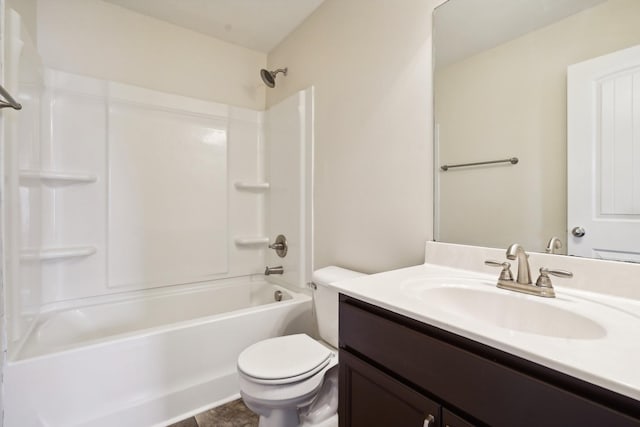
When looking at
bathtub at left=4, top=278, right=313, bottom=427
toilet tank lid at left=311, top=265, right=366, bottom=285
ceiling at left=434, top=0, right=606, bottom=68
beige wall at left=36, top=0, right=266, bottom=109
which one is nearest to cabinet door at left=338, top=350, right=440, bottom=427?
toilet tank lid at left=311, top=265, right=366, bottom=285

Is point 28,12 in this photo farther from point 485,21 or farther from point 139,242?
point 485,21

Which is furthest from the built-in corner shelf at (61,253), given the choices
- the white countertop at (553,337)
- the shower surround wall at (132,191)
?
the white countertop at (553,337)

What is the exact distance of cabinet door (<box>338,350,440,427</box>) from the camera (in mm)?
→ 675

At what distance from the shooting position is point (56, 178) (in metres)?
1.65

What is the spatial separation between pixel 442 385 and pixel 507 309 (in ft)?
1.23

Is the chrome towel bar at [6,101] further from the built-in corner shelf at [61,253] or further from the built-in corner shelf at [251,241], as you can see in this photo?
the built-in corner shelf at [251,241]

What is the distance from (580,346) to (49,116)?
2.48 m

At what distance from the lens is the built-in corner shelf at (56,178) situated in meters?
1.47

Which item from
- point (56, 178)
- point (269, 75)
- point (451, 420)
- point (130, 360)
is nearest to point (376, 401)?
point (451, 420)

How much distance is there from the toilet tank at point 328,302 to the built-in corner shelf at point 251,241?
3.16ft

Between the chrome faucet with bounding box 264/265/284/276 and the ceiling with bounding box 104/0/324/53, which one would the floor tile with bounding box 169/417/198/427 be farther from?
the ceiling with bounding box 104/0/324/53

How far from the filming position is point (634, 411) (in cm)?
42

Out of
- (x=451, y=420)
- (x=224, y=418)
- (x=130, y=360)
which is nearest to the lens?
(x=451, y=420)

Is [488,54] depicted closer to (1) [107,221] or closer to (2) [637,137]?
(2) [637,137]
